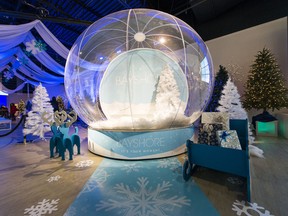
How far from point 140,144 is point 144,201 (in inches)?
61.5

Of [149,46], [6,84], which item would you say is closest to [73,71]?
[149,46]

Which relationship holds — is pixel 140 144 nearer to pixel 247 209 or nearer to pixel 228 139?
pixel 228 139

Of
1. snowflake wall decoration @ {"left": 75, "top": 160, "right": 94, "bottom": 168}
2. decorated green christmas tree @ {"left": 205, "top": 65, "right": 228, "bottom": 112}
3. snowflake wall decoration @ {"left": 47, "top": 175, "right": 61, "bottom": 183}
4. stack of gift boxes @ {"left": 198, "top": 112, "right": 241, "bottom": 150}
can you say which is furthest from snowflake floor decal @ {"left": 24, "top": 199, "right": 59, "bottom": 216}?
decorated green christmas tree @ {"left": 205, "top": 65, "right": 228, "bottom": 112}

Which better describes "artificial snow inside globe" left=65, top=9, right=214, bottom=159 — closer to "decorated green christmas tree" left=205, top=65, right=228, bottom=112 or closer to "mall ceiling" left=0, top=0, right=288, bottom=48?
"decorated green christmas tree" left=205, top=65, right=228, bottom=112

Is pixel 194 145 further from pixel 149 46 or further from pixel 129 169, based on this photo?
pixel 149 46

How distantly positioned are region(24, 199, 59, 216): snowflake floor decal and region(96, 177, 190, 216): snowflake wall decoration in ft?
1.73

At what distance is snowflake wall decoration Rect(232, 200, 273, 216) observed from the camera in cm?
186

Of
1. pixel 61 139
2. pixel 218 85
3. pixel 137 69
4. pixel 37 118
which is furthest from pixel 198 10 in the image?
pixel 37 118

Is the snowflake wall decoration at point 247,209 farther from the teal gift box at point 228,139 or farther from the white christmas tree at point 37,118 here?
the white christmas tree at point 37,118

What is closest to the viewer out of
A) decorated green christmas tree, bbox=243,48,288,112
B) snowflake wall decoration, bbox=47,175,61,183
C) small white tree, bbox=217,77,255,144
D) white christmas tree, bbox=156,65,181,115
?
snowflake wall decoration, bbox=47,175,61,183

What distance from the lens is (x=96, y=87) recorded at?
17.9ft

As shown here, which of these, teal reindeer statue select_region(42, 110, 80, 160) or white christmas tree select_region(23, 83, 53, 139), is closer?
teal reindeer statue select_region(42, 110, 80, 160)

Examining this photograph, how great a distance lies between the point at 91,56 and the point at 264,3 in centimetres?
663

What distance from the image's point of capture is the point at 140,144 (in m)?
3.62
